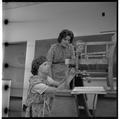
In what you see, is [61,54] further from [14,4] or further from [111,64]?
[14,4]

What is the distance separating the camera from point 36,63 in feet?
4.74

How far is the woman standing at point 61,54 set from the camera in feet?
4.72

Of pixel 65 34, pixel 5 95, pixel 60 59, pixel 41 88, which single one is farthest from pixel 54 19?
pixel 5 95

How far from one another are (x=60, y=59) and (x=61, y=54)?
0.10 feet

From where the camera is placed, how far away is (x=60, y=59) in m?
1.45

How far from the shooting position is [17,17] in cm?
150

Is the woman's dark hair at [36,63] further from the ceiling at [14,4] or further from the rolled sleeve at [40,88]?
the ceiling at [14,4]

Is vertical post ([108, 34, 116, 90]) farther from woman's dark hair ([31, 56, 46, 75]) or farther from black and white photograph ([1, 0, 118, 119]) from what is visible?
woman's dark hair ([31, 56, 46, 75])

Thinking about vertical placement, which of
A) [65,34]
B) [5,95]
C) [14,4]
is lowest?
[5,95]

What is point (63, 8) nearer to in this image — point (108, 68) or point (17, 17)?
point (17, 17)

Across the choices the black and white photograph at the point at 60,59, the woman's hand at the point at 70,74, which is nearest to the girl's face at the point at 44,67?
the black and white photograph at the point at 60,59

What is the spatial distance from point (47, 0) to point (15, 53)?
36 cm

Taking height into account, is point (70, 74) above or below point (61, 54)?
below

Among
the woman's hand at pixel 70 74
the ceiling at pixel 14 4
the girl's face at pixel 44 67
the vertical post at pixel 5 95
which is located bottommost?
the vertical post at pixel 5 95
